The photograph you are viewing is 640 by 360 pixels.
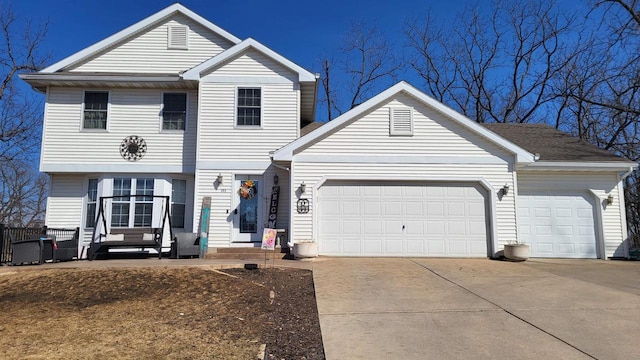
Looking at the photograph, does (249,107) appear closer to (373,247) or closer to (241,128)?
(241,128)

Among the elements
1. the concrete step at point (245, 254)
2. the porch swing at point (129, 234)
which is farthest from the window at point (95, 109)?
the concrete step at point (245, 254)

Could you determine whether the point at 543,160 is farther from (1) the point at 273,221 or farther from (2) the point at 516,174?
(1) the point at 273,221

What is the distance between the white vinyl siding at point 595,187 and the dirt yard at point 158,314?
26.6 ft

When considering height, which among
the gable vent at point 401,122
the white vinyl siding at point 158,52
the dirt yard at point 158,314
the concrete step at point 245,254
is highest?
the white vinyl siding at point 158,52

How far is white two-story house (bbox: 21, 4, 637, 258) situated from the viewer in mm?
11500

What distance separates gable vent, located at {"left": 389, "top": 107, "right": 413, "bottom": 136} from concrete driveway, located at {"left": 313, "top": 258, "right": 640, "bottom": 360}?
4145 millimetres

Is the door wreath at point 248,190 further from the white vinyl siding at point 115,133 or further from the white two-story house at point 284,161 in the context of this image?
the white vinyl siding at point 115,133

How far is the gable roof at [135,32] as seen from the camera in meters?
13.4

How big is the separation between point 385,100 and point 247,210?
5.42 metres

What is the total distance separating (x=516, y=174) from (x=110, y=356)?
1148 centimetres

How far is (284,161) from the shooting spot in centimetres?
1155

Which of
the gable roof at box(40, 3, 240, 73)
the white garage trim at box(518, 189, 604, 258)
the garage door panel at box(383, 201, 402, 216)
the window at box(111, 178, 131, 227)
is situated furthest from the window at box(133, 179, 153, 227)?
the white garage trim at box(518, 189, 604, 258)

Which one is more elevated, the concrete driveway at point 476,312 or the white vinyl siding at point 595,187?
the white vinyl siding at point 595,187

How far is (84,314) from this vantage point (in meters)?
5.75
